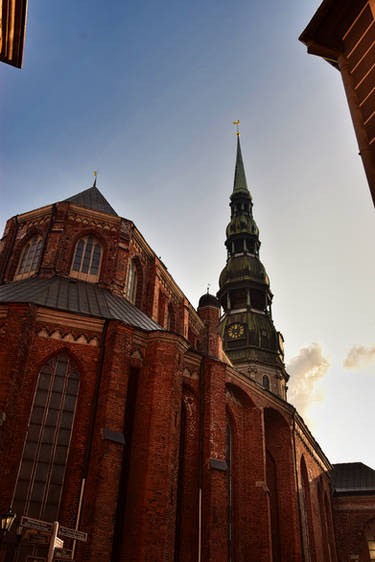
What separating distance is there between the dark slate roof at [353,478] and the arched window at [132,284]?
22542 mm

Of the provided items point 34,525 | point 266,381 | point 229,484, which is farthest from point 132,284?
point 266,381

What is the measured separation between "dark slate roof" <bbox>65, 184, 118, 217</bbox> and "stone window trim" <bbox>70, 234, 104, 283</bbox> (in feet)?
7.04

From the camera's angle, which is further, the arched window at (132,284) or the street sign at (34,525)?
the arched window at (132,284)

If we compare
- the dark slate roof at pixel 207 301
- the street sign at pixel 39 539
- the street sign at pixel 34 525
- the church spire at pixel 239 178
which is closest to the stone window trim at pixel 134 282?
the dark slate roof at pixel 207 301

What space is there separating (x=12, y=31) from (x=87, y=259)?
1511 cm

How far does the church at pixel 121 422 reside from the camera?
12938 mm

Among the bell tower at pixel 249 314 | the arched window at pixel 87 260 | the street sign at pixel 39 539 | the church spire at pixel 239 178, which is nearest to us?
the street sign at pixel 39 539

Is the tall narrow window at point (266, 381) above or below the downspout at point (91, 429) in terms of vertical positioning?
above

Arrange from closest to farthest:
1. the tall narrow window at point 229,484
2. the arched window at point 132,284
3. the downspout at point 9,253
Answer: the tall narrow window at point 229,484
the downspout at point 9,253
the arched window at point 132,284

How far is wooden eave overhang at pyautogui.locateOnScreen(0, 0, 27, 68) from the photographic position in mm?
6605

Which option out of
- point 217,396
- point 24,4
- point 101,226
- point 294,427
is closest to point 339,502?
point 294,427

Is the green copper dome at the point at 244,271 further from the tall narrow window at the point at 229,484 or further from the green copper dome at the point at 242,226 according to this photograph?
the tall narrow window at the point at 229,484

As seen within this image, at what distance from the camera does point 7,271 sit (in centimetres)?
2156

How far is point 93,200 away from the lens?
25.1 m
